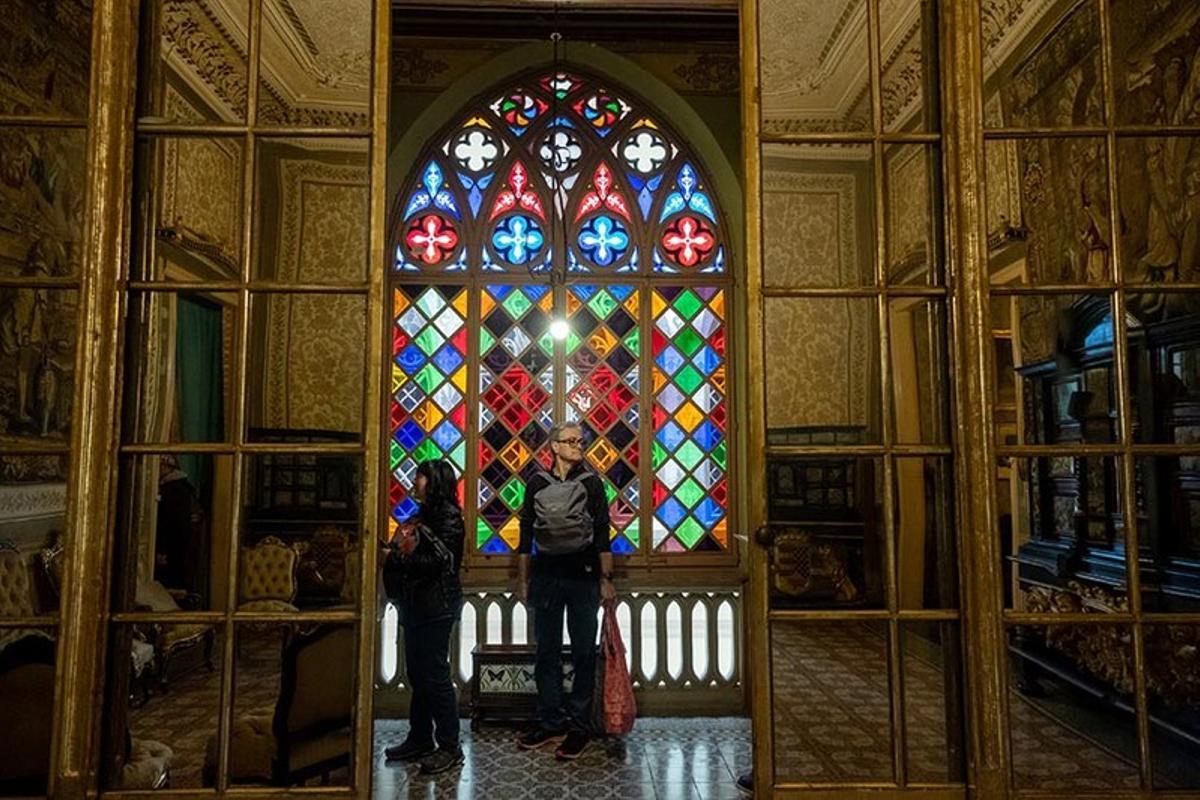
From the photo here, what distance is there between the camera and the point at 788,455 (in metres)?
1.98

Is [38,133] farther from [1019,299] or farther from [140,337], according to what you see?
[1019,299]

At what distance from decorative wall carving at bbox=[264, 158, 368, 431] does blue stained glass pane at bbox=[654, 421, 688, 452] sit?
3.56m

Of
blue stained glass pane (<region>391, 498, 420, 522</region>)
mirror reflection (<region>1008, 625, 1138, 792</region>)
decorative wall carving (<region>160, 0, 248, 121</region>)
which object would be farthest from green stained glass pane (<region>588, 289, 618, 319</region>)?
mirror reflection (<region>1008, 625, 1138, 792</region>)

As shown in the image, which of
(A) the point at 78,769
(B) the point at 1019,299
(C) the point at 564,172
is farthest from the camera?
(C) the point at 564,172

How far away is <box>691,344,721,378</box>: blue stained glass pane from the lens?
5.46 metres

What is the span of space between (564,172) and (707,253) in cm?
111

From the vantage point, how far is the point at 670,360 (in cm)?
548

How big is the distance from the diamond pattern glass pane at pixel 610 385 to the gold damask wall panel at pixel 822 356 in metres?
3.39

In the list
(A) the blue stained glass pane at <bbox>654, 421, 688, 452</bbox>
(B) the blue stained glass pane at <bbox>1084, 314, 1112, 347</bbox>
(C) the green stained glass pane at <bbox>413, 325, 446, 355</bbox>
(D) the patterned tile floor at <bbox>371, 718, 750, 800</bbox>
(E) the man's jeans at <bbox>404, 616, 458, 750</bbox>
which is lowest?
(D) the patterned tile floor at <bbox>371, 718, 750, 800</bbox>

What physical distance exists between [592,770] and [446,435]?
2493mm

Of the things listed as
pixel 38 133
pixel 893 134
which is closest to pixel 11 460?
pixel 38 133

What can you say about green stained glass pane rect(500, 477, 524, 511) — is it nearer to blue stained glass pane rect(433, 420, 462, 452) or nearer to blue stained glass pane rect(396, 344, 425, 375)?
blue stained glass pane rect(433, 420, 462, 452)

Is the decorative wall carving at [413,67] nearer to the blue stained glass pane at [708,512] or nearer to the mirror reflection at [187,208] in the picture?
the blue stained glass pane at [708,512]

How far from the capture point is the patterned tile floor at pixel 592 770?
126 inches
